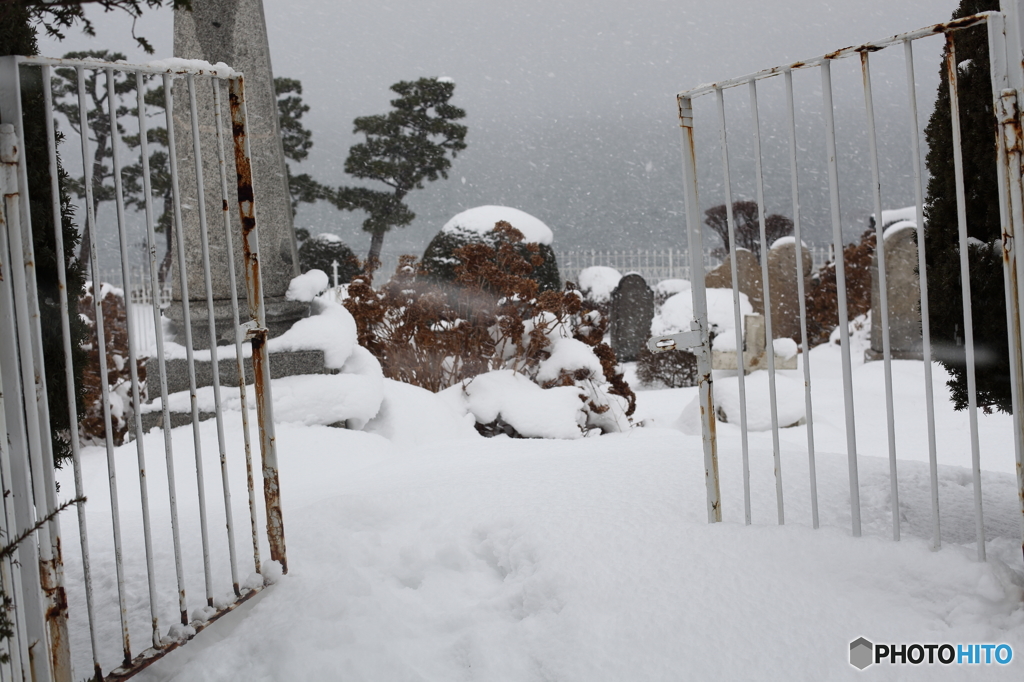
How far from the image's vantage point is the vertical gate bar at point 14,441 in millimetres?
1519

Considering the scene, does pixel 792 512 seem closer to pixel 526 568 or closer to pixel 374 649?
pixel 526 568

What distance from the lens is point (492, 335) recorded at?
21.7 ft

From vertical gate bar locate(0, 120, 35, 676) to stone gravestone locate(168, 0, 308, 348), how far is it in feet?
11.0

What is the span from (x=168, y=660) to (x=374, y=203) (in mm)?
16524

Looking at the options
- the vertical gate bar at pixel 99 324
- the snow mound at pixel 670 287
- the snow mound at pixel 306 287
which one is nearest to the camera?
the vertical gate bar at pixel 99 324

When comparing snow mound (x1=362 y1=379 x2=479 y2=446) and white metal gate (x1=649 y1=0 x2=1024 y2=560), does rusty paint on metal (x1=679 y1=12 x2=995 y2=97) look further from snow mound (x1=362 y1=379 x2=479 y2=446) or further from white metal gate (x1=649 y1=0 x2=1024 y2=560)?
snow mound (x1=362 y1=379 x2=479 y2=446)

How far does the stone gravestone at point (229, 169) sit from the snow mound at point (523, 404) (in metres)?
1.46

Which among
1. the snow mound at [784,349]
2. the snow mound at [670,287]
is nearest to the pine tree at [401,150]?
the snow mound at [670,287]

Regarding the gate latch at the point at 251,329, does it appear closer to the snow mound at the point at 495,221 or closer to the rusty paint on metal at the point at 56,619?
the rusty paint on metal at the point at 56,619

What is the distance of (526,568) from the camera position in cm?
211

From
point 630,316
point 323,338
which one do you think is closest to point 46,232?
point 323,338

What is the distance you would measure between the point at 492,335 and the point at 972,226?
463cm

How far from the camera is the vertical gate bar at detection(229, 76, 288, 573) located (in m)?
2.16

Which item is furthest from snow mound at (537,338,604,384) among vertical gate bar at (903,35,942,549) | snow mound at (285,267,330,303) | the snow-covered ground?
vertical gate bar at (903,35,942,549)
